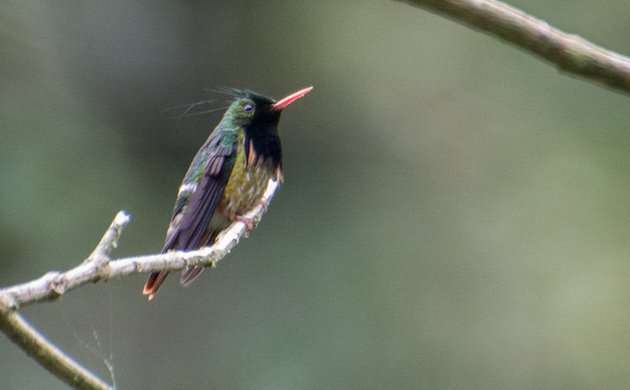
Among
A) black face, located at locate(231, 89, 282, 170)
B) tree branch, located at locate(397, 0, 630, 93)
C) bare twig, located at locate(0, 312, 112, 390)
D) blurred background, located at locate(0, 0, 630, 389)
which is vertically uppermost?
tree branch, located at locate(397, 0, 630, 93)

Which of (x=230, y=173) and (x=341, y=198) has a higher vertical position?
(x=230, y=173)

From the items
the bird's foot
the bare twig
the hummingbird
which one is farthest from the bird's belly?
the bare twig

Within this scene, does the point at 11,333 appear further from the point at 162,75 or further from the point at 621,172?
the point at 621,172

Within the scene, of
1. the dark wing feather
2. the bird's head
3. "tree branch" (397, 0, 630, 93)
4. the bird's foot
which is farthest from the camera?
the bird's head

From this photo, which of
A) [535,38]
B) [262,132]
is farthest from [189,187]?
[535,38]

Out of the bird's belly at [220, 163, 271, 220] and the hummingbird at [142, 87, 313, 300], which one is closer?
the hummingbird at [142, 87, 313, 300]

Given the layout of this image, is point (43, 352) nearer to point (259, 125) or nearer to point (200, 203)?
point (200, 203)

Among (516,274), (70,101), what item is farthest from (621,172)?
(70,101)

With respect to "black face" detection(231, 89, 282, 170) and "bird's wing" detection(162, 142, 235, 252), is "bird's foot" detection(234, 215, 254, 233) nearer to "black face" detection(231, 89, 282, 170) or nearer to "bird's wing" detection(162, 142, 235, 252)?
"bird's wing" detection(162, 142, 235, 252)
